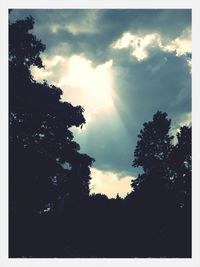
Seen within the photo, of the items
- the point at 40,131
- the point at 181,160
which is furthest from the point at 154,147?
the point at 40,131

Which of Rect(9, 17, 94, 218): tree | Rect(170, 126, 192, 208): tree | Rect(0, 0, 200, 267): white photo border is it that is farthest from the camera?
Rect(170, 126, 192, 208): tree

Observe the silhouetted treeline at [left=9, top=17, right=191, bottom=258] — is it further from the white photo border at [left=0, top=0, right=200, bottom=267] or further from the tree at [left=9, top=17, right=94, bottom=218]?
the white photo border at [left=0, top=0, right=200, bottom=267]

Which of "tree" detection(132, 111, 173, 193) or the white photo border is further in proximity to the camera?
"tree" detection(132, 111, 173, 193)

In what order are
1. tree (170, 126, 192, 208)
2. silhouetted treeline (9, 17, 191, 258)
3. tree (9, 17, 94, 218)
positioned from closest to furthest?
1. silhouetted treeline (9, 17, 191, 258)
2. tree (9, 17, 94, 218)
3. tree (170, 126, 192, 208)

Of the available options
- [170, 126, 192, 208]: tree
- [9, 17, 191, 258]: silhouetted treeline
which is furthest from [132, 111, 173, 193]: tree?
[9, 17, 191, 258]: silhouetted treeline

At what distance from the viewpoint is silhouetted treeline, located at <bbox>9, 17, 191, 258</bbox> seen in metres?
14.9

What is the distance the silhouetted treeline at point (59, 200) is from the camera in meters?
14.9

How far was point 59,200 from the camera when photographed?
Answer: 16.7 m
